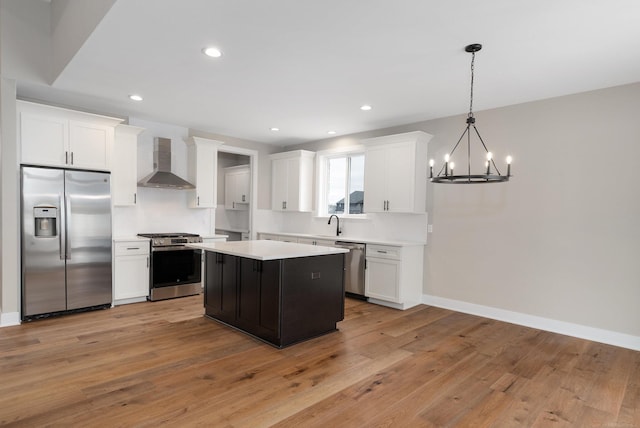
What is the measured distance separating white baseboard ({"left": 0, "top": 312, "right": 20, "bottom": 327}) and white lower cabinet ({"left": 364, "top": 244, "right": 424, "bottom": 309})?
4209 mm

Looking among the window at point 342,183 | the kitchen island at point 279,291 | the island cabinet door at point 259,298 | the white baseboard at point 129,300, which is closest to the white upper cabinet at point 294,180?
the window at point 342,183

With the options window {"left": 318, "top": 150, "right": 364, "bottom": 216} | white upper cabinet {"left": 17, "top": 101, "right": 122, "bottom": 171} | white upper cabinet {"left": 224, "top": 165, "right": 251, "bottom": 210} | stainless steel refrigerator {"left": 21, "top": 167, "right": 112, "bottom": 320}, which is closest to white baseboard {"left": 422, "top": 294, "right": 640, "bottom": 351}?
window {"left": 318, "top": 150, "right": 364, "bottom": 216}

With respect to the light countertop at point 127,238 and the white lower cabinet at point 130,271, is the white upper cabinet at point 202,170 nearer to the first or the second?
the light countertop at point 127,238

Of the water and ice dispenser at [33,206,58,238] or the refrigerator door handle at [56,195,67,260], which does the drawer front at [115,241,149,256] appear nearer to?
the refrigerator door handle at [56,195,67,260]

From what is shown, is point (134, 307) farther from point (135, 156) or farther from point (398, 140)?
point (398, 140)

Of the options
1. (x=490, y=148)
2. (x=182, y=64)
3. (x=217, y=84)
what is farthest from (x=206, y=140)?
(x=490, y=148)

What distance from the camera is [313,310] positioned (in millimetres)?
3656

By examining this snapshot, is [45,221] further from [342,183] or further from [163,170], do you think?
[342,183]

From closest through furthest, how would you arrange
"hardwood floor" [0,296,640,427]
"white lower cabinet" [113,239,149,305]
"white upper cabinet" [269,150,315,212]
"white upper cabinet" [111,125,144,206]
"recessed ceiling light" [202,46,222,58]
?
"hardwood floor" [0,296,640,427], "recessed ceiling light" [202,46,222,58], "white lower cabinet" [113,239,149,305], "white upper cabinet" [111,125,144,206], "white upper cabinet" [269,150,315,212]

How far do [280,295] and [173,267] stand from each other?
2.53 m

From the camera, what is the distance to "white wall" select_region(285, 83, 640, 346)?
3.66m

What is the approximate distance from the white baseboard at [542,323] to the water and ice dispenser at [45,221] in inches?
192

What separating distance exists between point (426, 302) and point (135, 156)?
15.3 ft

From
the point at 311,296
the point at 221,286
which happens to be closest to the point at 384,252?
the point at 311,296
